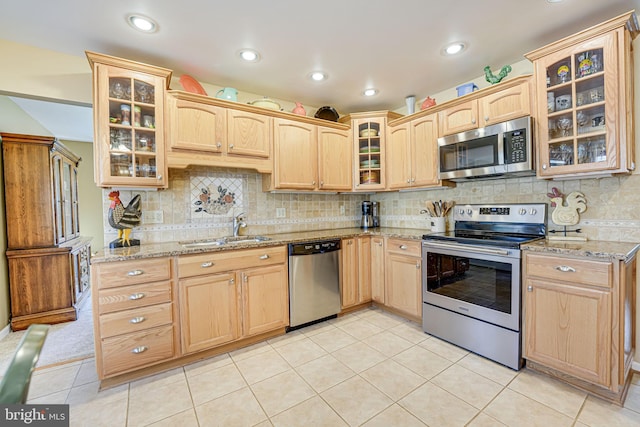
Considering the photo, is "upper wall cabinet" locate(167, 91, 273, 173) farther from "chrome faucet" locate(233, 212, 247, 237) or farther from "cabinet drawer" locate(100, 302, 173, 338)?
"cabinet drawer" locate(100, 302, 173, 338)

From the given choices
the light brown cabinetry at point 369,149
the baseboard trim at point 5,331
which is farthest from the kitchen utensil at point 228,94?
the baseboard trim at point 5,331

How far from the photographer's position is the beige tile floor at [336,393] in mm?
Result: 1617

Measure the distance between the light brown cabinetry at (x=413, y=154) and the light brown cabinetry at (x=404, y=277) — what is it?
26.7 inches

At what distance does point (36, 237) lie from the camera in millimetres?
2957

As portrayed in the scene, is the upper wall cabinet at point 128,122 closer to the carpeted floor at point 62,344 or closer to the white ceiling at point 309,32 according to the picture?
the white ceiling at point 309,32

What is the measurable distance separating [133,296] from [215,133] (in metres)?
1.46

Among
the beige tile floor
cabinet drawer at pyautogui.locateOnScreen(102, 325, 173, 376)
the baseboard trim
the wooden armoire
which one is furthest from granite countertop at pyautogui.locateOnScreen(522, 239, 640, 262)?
the baseboard trim

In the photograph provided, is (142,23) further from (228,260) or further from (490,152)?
(490,152)

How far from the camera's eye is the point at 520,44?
226cm

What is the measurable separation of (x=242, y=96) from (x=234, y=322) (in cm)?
228

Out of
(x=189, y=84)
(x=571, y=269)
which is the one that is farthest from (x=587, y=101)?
(x=189, y=84)

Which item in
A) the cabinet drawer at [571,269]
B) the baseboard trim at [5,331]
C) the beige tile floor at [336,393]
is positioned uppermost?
the cabinet drawer at [571,269]

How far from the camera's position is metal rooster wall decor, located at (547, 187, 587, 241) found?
85.3 inches

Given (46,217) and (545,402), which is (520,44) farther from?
(46,217)
